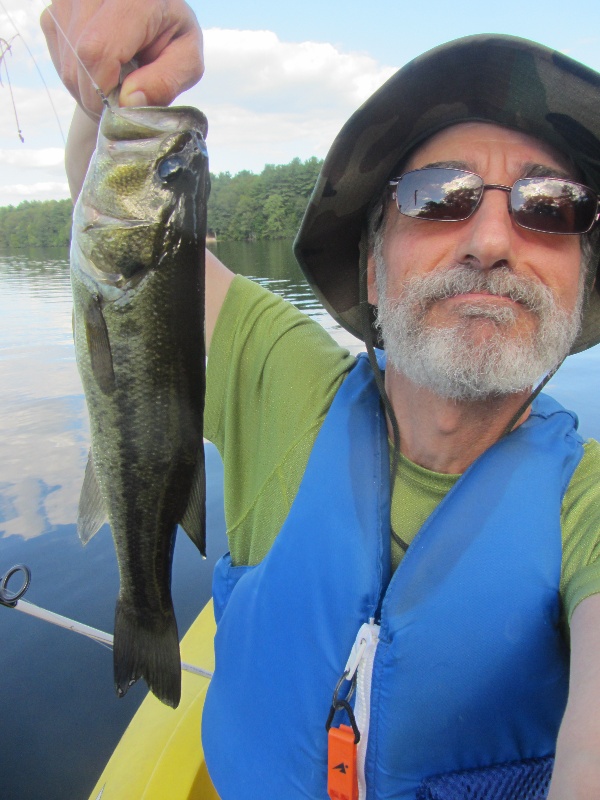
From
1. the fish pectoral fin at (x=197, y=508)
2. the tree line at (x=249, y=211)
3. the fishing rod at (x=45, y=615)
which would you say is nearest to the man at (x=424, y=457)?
the fish pectoral fin at (x=197, y=508)

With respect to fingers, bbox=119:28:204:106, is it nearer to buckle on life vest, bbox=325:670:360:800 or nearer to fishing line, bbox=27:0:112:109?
fishing line, bbox=27:0:112:109

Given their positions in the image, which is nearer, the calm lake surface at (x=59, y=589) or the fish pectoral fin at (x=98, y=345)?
the fish pectoral fin at (x=98, y=345)

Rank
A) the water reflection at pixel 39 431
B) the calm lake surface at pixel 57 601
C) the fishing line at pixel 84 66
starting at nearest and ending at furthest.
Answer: the fishing line at pixel 84 66
the calm lake surface at pixel 57 601
the water reflection at pixel 39 431

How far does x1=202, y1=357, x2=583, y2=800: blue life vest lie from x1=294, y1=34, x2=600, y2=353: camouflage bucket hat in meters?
0.89

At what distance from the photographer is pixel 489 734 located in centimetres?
153

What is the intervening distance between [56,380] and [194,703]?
8.25m

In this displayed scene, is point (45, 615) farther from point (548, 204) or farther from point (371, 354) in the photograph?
point (548, 204)

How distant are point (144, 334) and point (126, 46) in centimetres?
72

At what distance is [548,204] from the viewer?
180cm

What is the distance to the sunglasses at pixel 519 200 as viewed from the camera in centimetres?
180

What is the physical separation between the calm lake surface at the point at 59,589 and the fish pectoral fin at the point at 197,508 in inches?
117

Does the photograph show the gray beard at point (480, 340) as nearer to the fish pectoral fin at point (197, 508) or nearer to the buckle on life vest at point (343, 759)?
the fish pectoral fin at point (197, 508)

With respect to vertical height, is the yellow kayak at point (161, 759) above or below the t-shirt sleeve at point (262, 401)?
below

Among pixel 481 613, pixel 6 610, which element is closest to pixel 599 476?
pixel 481 613
